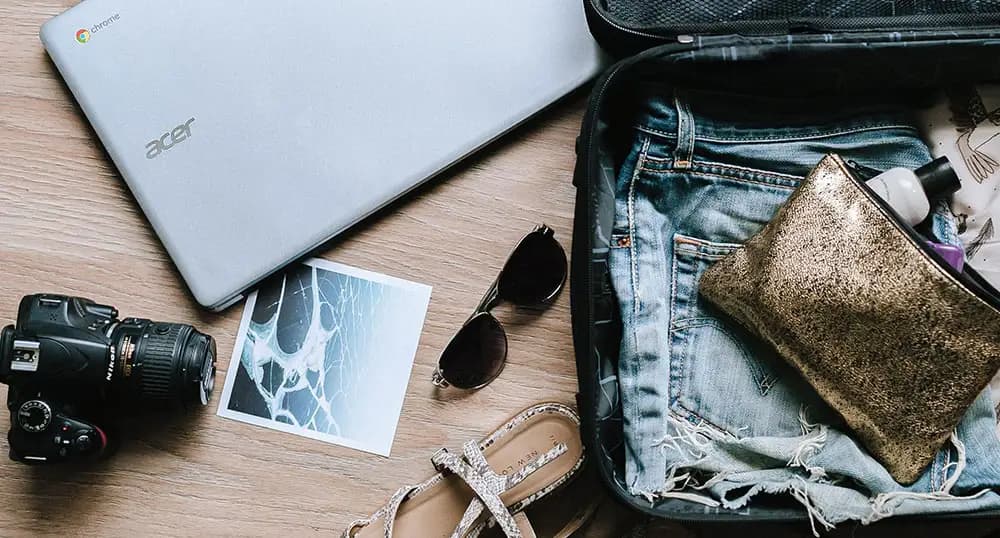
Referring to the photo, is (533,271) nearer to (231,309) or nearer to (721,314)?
(721,314)

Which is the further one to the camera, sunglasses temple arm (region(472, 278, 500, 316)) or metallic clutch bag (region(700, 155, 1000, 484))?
sunglasses temple arm (region(472, 278, 500, 316))

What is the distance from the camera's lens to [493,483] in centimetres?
71

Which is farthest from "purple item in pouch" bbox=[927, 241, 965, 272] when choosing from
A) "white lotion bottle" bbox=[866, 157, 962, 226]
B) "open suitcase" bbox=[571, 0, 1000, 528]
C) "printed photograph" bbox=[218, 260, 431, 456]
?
"printed photograph" bbox=[218, 260, 431, 456]

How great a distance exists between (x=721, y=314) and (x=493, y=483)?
26 centimetres

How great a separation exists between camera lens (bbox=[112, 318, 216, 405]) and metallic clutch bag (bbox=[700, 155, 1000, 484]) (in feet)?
1.52

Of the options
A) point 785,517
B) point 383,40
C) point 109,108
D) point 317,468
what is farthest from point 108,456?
point 785,517

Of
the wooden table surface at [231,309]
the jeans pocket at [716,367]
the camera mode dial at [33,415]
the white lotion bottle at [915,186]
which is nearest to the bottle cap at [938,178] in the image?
the white lotion bottle at [915,186]

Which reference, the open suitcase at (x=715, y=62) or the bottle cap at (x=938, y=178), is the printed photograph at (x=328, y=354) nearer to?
the open suitcase at (x=715, y=62)

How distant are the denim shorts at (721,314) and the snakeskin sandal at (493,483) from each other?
0.25 feet

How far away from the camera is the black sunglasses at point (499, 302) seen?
73 cm

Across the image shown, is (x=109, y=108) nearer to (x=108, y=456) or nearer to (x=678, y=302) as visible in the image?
(x=108, y=456)

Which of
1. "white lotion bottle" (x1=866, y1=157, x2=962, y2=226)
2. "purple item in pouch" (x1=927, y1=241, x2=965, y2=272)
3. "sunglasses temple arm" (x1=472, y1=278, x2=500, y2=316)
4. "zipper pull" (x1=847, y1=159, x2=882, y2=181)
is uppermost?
"white lotion bottle" (x1=866, y1=157, x2=962, y2=226)

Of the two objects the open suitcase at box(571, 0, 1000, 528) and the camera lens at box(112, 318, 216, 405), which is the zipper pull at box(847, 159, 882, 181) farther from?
the camera lens at box(112, 318, 216, 405)

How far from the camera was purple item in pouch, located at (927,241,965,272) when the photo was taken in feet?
2.23
